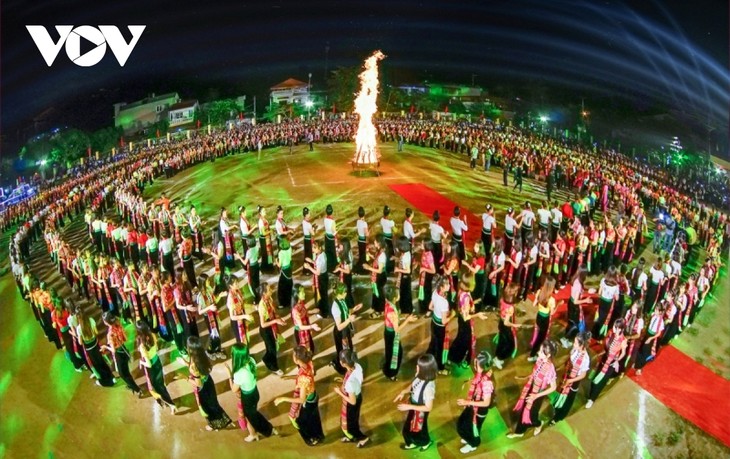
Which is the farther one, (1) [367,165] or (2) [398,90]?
(2) [398,90]

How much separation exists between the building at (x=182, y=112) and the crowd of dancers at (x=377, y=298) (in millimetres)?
8363

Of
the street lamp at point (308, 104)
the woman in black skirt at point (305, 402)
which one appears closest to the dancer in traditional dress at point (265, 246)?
the woman in black skirt at point (305, 402)

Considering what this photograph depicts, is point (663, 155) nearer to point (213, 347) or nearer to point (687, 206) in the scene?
point (687, 206)

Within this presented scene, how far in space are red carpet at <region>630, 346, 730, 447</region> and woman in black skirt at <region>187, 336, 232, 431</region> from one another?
5.89 m

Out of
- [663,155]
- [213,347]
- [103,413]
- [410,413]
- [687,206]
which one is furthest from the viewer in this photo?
[663,155]

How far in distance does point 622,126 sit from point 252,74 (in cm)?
2266

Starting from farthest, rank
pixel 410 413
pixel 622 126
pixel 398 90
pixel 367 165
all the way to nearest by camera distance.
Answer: pixel 398 90, pixel 622 126, pixel 367 165, pixel 410 413

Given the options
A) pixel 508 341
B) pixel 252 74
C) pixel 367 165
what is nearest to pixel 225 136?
pixel 252 74

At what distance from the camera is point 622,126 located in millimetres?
27578

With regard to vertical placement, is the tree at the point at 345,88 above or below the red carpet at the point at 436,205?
above

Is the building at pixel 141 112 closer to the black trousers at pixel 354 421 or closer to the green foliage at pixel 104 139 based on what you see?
the green foliage at pixel 104 139

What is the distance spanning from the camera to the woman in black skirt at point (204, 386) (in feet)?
16.6

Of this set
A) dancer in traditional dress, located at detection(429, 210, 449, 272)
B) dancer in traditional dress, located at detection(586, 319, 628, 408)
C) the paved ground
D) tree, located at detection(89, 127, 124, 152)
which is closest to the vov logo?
tree, located at detection(89, 127, 124, 152)

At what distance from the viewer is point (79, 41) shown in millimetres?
12398
